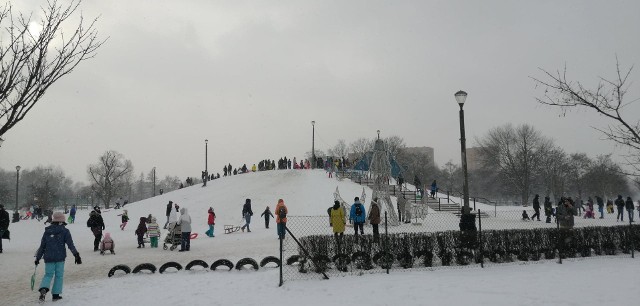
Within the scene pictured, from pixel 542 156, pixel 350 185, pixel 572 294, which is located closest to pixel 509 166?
Answer: pixel 542 156

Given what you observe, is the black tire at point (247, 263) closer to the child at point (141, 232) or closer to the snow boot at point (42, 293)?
the snow boot at point (42, 293)

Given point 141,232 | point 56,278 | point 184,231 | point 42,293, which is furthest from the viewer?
point 141,232

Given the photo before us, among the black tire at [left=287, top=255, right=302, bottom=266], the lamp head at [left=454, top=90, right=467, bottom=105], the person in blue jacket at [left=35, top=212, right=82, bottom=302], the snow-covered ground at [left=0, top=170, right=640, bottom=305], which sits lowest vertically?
the snow-covered ground at [left=0, top=170, right=640, bottom=305]

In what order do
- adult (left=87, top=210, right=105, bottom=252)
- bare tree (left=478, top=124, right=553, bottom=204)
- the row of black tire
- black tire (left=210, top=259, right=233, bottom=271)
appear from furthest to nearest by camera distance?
bare tree (left=478, top=124, right=553, bottom=204)
adult (left=87, top=210, right=105, bottom=252)
black tire (left=210, top=259, right=233, bottom=271)
the row of black tire

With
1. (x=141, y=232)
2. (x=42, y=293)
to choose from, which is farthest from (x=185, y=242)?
Result: (x=42, y=293)

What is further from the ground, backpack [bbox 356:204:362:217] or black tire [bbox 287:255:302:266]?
backpack [bbox 356:204:362:217]

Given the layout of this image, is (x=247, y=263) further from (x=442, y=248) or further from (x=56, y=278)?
(x=442, y=248)

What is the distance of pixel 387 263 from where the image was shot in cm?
904

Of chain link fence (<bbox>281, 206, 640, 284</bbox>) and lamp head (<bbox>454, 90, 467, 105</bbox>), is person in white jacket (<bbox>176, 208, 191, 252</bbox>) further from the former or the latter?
lamp head (<bbox>454, 90, 467, 105</bbox>)

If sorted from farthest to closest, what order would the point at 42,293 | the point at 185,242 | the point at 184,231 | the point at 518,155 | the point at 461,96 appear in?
1. the point at 518,155
2. the point at 185,242
3. the point at 184,231
4. the point at 461,96
5. the point at 42,293

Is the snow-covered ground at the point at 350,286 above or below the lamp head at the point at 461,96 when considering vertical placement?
below

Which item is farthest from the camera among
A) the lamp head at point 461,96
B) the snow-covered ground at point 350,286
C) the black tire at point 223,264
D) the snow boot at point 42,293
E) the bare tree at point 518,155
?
the bare tree at point 518,155

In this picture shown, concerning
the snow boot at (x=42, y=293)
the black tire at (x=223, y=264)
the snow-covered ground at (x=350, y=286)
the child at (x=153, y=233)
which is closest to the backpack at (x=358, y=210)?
the snow-covered ground at (x=350, y=286)

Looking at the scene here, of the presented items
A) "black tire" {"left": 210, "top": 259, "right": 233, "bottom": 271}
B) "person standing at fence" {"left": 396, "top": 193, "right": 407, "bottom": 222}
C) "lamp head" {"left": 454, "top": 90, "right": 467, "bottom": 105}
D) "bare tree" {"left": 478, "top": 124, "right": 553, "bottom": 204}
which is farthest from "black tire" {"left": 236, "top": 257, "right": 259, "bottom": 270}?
"bare tree" {"left": 478, "top": 124, "right": 553, "bottom": 204}
